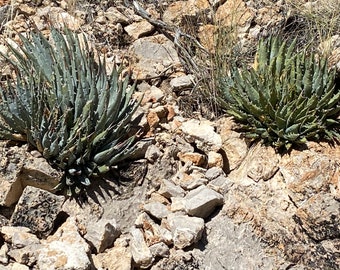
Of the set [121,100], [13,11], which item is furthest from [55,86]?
[13,11]

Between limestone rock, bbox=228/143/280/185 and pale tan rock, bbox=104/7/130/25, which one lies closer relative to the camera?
limestone rock, bbox=228/143/280/185

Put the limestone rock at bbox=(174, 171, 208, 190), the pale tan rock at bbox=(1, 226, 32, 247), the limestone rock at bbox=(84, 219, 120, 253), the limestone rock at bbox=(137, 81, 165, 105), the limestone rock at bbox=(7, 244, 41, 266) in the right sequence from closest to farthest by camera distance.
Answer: the limestone rock at bbox=(7, 244, 41, 266) → the pale tan rock at bbox=(1, 226, 32, 247) → the limestone rock at bbox=(84, 219, 120, 253) → the limestone rock at bbox=(174, 171, 208, 190) → the limestone rock at bbox=(137, 81, 165, 105)

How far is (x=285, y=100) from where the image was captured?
390cm

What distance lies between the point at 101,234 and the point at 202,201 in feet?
2.30

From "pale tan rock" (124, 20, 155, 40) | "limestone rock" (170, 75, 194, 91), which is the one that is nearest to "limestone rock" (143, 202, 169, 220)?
"limestone rock" (170, 75, 194, 91)

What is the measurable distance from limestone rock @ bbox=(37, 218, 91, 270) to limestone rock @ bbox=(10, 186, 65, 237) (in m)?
0.15

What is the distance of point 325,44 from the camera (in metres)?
4.53

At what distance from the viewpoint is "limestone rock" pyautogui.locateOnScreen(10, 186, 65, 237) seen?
3.31 metres

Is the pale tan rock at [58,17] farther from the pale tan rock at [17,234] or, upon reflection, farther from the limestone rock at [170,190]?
the pale tan rock at [17,234]

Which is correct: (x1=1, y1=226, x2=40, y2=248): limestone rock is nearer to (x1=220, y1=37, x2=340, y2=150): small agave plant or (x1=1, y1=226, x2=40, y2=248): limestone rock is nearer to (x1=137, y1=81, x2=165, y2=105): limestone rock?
(x1=137, y1=81, x2=165, y2=105): limestone rock

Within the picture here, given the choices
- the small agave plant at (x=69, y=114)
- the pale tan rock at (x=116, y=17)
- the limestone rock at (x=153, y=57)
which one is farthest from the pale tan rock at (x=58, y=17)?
the small agave plant at (x=69, y=114)

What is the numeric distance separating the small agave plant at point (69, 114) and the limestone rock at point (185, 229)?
25.4 inches

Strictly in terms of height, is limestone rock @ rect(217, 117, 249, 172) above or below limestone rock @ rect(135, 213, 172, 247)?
below

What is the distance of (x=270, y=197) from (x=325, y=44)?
1.65 meters
